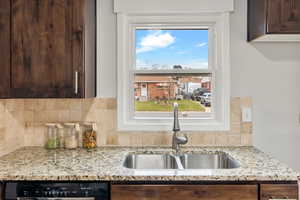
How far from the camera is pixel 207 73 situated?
2.57 metres

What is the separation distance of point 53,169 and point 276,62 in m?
1.75

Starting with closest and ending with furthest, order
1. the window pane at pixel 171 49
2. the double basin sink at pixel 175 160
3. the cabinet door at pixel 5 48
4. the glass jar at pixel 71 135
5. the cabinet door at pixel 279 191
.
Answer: the cabinet door at pixel 279 191 → the cabinet door at pixel 5 48 → the double basin sink at pixel 175 160 → the glass jar at pixel 71 135 → the window pane at pixel 171 49

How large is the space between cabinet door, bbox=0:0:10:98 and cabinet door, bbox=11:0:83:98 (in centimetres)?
3

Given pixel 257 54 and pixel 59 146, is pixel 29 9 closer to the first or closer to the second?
Answer: pixel 59 146

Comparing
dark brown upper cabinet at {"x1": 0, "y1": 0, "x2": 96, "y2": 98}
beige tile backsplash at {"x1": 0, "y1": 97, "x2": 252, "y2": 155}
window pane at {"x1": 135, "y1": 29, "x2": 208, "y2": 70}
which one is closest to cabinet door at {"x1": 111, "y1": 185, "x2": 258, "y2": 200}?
dark brown upper cabinet at {"x1": 0, "y1": 0, "x2": 96, "y2": 98}

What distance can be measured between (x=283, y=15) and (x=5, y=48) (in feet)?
5.77

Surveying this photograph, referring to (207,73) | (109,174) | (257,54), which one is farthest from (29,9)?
(257,54)

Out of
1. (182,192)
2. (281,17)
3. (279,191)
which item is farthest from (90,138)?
(281,17)

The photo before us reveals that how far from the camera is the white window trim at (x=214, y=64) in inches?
97.6

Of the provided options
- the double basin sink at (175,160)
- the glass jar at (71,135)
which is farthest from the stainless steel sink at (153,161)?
the glass jar at (71,135)

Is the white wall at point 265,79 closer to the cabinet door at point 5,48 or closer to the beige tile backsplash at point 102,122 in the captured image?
the beige tile backsplash at point 102,122

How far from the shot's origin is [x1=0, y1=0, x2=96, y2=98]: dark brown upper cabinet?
207 cm

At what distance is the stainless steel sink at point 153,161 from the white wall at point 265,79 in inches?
25.0

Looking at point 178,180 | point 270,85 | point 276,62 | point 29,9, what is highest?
point 29,9
